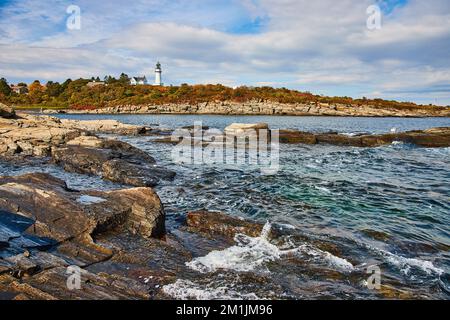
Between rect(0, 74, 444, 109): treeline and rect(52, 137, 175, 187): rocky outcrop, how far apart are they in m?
90.4

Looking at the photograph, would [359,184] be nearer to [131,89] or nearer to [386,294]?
[386,294]

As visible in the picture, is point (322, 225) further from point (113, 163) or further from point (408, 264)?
point (113, 163)

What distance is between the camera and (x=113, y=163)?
1802cm

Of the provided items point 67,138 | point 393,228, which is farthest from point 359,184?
point 67,138

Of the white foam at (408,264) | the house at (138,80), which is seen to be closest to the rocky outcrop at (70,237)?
the white foam at (408,264)

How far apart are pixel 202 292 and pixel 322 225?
5.92 m

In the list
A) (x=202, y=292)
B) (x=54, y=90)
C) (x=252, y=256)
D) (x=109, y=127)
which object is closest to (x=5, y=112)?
(x=109, y=127)

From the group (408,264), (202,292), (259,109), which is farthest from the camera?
(259,109)

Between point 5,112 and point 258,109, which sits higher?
point 258,109

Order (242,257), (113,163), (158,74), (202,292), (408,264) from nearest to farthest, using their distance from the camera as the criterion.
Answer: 1. (202,292)
2. (408,264)
3. (242,257)
4. (113,163)
5. (158,74)

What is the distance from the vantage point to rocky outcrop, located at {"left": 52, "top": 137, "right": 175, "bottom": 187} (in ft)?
56.6

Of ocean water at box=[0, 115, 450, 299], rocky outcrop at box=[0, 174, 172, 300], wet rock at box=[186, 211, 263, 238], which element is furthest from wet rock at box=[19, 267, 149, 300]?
wet rock at box=[186, 211, 263, 238]

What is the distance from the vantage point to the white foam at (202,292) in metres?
6.66
